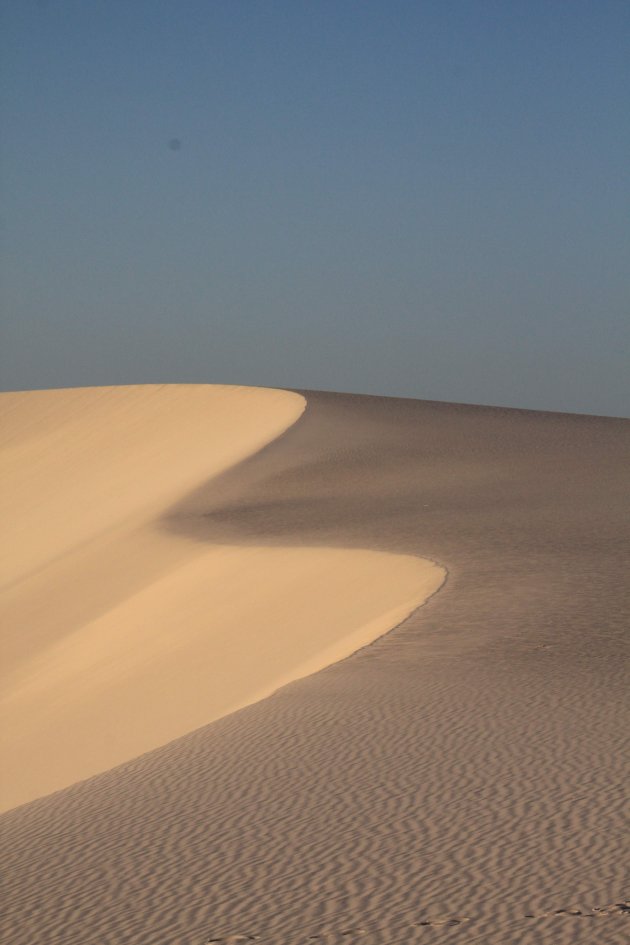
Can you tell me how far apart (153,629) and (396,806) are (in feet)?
28.3

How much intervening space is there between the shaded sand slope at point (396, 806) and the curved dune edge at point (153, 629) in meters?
1.27

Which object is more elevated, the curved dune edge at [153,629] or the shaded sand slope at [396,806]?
the curved dune edge at [153,629]

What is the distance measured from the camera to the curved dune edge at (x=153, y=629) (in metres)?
9.54

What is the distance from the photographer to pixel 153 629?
1298cm

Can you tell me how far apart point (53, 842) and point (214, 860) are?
0.81 m

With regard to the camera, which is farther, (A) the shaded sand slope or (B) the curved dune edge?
(B) the curved dune edge

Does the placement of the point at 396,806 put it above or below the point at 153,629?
below

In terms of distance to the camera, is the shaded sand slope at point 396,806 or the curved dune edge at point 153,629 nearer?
the shaded sand slope at point 396,806

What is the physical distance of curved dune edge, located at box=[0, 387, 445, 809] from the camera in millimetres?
9539

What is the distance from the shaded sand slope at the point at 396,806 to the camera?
11.8 ft

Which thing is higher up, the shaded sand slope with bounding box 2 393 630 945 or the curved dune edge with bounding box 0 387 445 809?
the curved dune edge with bounding box 0 387 445 809

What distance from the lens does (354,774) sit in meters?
5.12

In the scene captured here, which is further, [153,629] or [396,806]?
[153,629]

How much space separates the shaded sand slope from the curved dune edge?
4.15 feet
